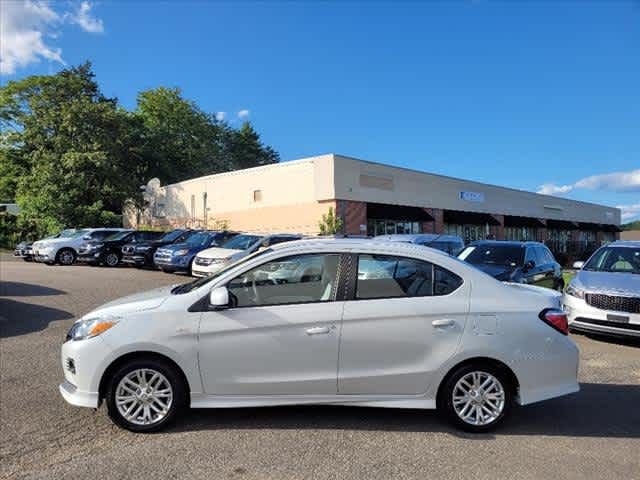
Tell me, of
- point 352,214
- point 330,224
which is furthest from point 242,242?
point 352,214

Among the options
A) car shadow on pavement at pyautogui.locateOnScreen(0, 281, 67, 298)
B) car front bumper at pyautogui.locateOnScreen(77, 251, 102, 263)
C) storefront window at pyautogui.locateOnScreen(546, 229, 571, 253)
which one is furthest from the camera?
storefront window at pyautogui.locateOnScreen(546, 229, 571, 253)

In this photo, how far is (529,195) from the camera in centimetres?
5144

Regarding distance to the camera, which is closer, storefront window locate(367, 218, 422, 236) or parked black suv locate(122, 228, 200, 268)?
parked black suv locate(122, 228, 200, 268)

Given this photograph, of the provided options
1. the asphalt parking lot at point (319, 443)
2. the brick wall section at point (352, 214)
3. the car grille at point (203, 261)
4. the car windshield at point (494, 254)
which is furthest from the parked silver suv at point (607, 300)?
the brick wall section at point (352, 214)

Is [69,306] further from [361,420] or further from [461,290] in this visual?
[461,290]

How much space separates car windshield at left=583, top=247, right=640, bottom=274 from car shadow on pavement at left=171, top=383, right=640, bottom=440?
5.03 meters

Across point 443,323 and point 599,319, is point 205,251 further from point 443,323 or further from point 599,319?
point 443,323

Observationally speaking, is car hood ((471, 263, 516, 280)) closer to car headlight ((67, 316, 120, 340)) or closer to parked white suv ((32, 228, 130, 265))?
car headlight ((67, 316, 120, 340))

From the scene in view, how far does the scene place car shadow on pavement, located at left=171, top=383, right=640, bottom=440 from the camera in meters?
4.79

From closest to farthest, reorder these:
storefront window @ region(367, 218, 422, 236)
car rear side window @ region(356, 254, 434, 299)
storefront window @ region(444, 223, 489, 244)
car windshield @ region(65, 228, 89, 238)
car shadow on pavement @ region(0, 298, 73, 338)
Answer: car rear side window @ region(356, 254, 434, 299) → car shadow on pavement @ region(0, 298, 73, 338) → car windshield @ region(65, 228, 89, 238) → storefront window @ region(367, 218, 422, 236) → storefront window @ region(444, 223, 489, 244)

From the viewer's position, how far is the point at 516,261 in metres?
11.2

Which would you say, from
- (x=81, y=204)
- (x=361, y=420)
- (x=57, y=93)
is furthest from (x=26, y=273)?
(x=57, y=93)

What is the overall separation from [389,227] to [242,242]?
17.6 meters

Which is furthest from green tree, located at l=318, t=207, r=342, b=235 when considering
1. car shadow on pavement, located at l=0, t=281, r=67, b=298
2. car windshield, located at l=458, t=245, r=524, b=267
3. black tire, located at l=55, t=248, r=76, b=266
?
car shadow on pavement, located at l=0, t=281, r=67, b=298
